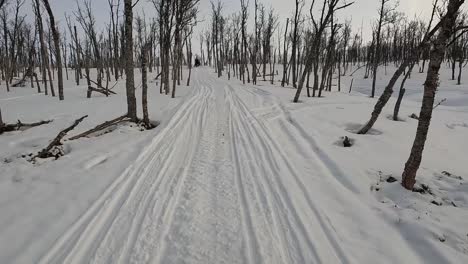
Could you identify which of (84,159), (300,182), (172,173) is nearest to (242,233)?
(300,182)

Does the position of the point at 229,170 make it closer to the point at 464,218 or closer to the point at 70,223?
the point at 70,223

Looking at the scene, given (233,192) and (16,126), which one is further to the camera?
(16,126)

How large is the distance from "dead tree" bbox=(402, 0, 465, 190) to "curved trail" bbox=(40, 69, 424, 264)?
111 cm

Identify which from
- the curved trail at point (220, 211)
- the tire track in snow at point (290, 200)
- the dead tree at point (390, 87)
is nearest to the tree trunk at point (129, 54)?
the curved trail at point (220, 211)

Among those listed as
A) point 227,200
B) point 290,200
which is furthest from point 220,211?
point 290,200

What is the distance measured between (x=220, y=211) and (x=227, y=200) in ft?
1.23

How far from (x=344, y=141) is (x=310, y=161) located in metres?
2.08

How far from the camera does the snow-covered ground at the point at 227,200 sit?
12.2 ft

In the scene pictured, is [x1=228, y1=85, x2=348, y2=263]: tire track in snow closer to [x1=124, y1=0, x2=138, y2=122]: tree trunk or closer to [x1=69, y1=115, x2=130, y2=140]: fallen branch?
[x1=124, y1=0, x2=138, y2=122]: tree trunk

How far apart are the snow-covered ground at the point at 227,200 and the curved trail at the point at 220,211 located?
0.02 metres

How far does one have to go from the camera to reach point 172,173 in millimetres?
6098

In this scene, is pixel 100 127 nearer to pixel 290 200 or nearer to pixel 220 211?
pixel 220 211

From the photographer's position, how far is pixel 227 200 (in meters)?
4.96

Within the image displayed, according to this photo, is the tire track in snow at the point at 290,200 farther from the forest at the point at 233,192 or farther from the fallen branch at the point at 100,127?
the fallen branch at the point at 100,127
